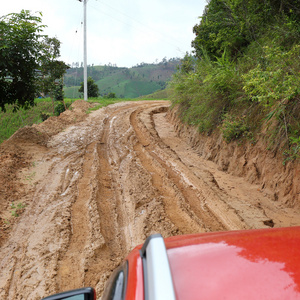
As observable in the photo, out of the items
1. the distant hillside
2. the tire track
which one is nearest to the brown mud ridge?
the tire track

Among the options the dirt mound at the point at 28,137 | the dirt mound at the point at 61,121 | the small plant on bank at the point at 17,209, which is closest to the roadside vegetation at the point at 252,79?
the small plant on bank at the point at 17,209

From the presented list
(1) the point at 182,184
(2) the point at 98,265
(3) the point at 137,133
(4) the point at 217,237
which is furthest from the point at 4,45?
(4) the point at 217,237

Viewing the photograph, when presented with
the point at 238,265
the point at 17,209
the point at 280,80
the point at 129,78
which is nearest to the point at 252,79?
the point at 280,80

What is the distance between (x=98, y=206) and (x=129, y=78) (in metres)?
143

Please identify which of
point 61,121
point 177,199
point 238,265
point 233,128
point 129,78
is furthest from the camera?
point 129,78

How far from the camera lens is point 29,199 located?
17.3 feet

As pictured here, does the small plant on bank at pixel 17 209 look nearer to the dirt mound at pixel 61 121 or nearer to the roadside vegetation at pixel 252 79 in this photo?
the roadside vegetation at pixel 252 79

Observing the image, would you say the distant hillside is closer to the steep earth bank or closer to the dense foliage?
the dense foliage

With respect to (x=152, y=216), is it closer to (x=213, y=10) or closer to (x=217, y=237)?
(x=217, y=237)

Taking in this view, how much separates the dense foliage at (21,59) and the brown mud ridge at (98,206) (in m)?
1.64

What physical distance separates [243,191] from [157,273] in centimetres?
471

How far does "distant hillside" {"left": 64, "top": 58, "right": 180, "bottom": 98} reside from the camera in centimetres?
12456

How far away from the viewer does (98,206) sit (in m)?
4.88

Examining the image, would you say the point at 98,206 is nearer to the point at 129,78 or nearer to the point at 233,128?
the point at 233,128
